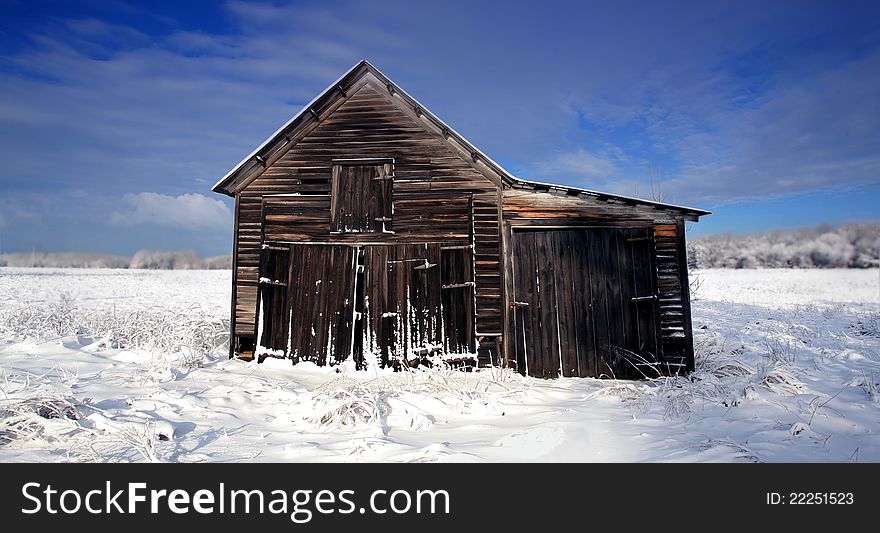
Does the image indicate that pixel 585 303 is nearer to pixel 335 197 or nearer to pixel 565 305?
pixel 565 305

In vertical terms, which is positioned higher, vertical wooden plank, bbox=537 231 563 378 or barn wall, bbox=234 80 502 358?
barn wall, bbox=234 80 502 358

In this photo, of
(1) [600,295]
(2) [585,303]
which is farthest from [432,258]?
(1) [600,295]

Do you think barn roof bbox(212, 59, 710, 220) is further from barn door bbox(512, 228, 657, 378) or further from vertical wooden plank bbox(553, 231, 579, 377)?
vertical wooden plank bbox(553, 231, 579, 377)

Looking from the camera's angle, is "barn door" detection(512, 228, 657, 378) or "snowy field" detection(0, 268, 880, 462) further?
"barn door" detection(512, 228, 657, 378)

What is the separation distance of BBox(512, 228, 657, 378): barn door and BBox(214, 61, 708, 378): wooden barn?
0.10ft

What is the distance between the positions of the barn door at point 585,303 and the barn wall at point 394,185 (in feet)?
2.54

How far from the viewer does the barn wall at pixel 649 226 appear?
31.2 feet

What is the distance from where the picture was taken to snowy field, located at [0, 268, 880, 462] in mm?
4402

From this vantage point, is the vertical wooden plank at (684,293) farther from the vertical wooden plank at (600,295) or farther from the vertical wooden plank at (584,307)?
the vertical wooden plank at (584,307)

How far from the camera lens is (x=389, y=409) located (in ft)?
19.7

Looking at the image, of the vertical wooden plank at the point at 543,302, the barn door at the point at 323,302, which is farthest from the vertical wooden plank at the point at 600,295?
the barn door at the point at 323,302

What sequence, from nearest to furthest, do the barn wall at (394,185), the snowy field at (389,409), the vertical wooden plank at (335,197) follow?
the snowy field at (389,409), the barn wall at (394,185), the vertical wooden plank at (335,197)

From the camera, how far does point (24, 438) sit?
172 inches

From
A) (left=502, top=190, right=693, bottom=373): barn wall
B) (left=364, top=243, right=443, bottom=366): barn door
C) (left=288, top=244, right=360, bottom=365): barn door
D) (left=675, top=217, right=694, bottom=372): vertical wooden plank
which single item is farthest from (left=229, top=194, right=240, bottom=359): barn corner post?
(left=675, top=217, right=694, bottom=372): vertical wooden plank
